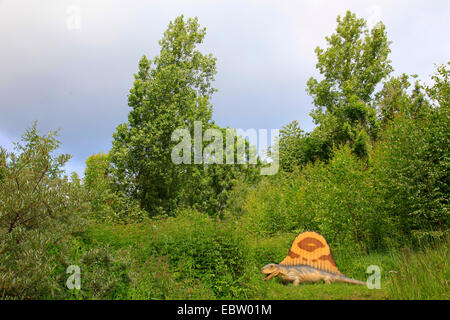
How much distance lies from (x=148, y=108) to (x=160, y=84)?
1792mm

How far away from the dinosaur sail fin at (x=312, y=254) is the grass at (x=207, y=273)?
31.1 inches

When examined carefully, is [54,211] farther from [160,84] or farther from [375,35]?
[375,35]

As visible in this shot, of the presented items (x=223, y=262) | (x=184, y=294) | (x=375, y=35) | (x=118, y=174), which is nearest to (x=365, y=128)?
(x=375, y=35)

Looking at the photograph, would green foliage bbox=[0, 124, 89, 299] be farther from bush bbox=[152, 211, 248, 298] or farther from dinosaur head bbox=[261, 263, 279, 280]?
dinosaur head bbox=[261, 263, 279, 280]

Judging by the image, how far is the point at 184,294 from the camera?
6.04m

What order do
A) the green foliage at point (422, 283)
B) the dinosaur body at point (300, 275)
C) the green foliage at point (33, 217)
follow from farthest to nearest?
the dinosaur body at point (300, 275)
the green foliage at point (422, 283)
the green foliage at point (33, 217)

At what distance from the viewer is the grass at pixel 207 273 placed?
19.8ft

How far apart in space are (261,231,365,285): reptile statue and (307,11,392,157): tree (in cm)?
1601

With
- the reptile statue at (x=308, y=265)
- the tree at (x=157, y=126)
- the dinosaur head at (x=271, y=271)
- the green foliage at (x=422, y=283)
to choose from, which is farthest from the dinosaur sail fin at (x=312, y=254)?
the tree at (x=157, y=126)

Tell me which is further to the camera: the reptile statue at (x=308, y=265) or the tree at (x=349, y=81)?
the tree at (x=349, y=81)

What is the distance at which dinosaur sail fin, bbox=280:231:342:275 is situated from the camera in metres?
9.28

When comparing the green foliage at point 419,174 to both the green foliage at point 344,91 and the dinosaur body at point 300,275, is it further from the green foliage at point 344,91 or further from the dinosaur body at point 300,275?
the green foliage at point 344,91

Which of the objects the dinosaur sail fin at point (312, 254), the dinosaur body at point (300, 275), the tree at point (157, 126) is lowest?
the dinosaur body at point (300, 275)

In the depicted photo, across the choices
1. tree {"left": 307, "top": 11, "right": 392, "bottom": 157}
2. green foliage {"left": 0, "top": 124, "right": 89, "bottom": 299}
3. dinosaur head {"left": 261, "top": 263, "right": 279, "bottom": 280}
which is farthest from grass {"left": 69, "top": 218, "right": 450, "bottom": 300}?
tree {"left": 307, "top": 11, "right": 392, "bottom": 157}
